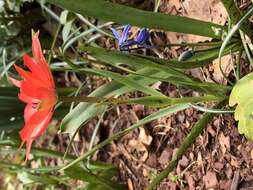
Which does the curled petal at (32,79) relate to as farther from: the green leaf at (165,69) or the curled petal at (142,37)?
the curled petal at (142,37)

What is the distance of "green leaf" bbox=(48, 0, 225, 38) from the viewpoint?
2.70 feet

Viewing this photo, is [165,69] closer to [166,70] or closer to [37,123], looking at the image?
[166,70]

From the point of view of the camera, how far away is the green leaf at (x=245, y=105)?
Answer: 833 millimetres

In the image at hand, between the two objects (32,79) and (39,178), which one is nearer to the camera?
(32,79)

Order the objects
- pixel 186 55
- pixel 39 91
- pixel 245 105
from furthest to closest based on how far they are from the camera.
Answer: pixel 186 55 → pixel 245 105 → pixel 39 91

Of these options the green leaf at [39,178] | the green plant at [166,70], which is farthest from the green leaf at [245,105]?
the green leaf at [39,178]

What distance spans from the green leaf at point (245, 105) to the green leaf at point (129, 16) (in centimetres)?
13

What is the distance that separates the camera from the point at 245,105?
84 centimetres

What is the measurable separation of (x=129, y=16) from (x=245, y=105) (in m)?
0.23

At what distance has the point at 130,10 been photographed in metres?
0.85

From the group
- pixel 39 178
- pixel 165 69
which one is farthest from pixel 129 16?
pixel 39 178

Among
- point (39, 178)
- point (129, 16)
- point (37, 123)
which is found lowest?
point (39, 178)

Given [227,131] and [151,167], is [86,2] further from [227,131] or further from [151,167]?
[151,167]

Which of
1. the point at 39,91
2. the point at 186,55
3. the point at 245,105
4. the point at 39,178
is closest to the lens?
the point at 39,91
